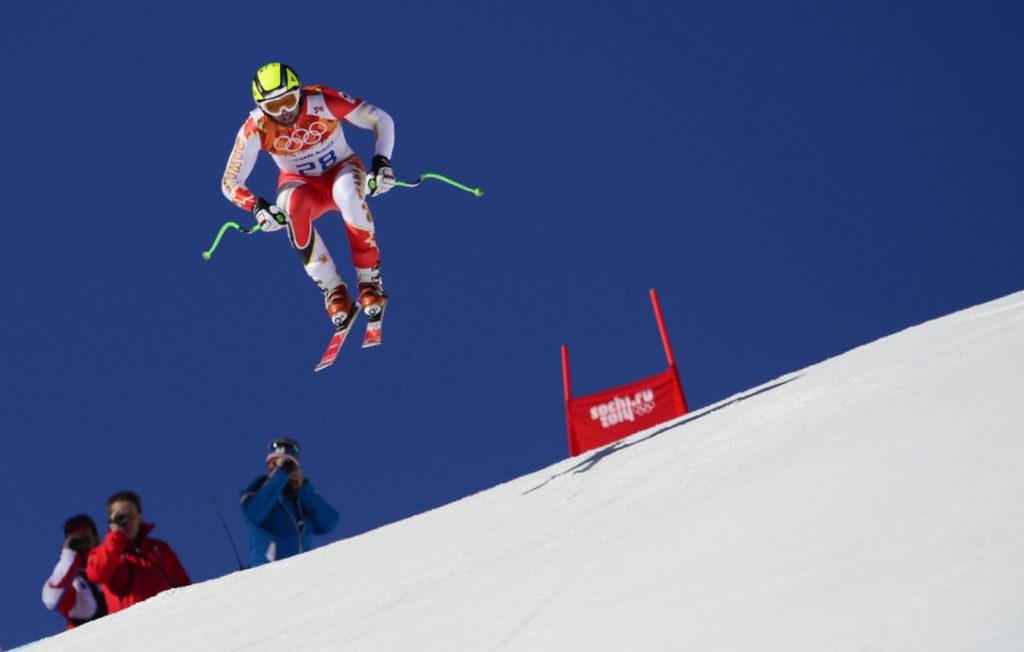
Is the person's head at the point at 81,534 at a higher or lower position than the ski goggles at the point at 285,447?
lower

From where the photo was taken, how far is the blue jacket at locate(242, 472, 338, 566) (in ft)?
15.7

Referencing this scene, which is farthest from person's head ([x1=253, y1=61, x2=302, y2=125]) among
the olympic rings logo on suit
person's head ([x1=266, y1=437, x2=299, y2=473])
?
person's head ([x1=266, y1=437, x2=299, y2=473])

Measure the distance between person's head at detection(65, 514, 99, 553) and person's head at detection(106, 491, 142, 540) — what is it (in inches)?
12.2

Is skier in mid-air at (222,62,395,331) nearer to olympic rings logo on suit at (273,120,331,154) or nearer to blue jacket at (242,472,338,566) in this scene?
olympic rings logo on suit at (273,120,331,154)

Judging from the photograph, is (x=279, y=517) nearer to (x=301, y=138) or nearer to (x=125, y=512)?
(x=125, y=512)

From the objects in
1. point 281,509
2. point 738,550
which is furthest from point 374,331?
point 738,550

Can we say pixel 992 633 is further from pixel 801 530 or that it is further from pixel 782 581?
pixel 801 530

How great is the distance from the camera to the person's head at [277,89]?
556cm

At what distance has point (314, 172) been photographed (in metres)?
5.77

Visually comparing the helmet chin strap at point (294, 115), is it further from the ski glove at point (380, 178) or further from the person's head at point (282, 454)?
the person's head at point (282, 454)

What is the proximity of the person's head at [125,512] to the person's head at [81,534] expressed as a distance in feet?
1.02

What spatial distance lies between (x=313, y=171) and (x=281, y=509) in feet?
5.19

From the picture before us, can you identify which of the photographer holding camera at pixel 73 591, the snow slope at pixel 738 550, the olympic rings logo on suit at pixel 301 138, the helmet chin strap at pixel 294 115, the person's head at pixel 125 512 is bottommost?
the snow slope at pixel 738 550

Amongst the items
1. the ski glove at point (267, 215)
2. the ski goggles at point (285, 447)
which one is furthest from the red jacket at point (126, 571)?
the ski glove at point (267, 215)
